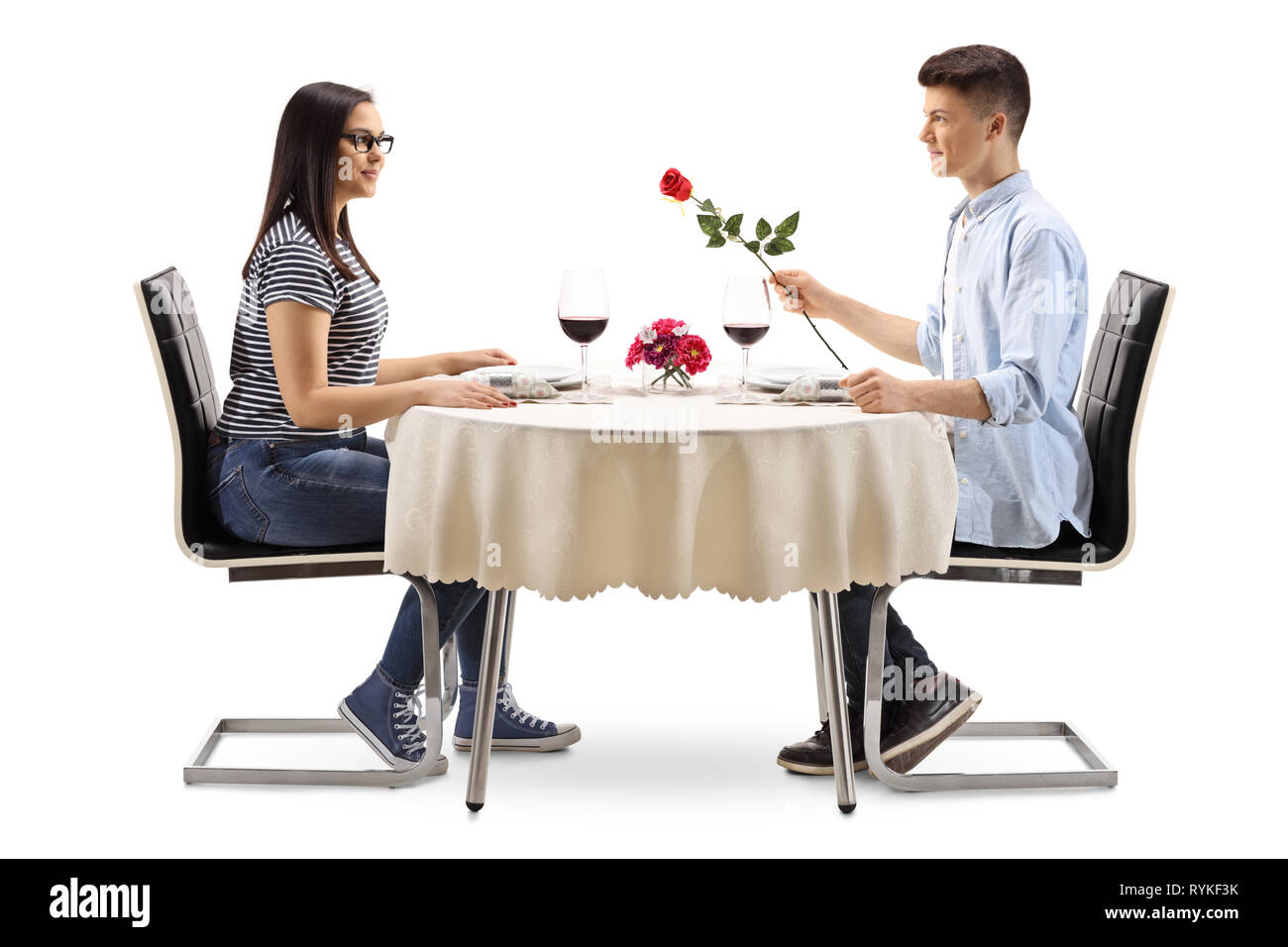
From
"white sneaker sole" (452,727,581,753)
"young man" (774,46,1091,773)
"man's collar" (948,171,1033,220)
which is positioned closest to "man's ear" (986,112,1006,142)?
"young man" (774,46,1091,773)

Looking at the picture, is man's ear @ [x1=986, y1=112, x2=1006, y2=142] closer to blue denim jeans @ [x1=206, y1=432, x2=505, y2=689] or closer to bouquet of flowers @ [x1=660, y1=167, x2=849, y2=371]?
bouquet of flowers @ [x1=660, y1=167, x2=849, y2=371]

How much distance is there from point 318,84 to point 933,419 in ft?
6.19

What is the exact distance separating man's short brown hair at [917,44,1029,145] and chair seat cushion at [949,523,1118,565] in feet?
3.70

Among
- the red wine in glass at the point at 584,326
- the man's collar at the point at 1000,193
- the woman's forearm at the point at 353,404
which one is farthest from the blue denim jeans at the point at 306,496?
the man's collar at the point at 1000,193

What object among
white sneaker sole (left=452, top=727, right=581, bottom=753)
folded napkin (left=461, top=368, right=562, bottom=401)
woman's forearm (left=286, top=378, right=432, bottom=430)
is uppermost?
folded napkin (left=461, top=368, right=562, bottom=401)

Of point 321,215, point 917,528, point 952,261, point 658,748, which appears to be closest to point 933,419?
point 917,528

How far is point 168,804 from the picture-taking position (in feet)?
14.9

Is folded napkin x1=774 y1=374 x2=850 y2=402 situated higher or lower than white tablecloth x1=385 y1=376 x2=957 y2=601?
higher

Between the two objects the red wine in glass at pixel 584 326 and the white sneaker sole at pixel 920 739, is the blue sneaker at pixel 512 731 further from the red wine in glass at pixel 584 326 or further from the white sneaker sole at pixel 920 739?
the red wine in glass at pixel 584 326

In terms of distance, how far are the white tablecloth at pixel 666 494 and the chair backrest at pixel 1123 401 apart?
648 millimetres

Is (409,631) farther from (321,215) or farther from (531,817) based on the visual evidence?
(321,215)

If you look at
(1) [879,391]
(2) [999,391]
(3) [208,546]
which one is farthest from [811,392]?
(3) [208,546]

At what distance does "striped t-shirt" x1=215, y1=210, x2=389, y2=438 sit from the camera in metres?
4.41

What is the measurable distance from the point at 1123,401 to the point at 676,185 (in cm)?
135
